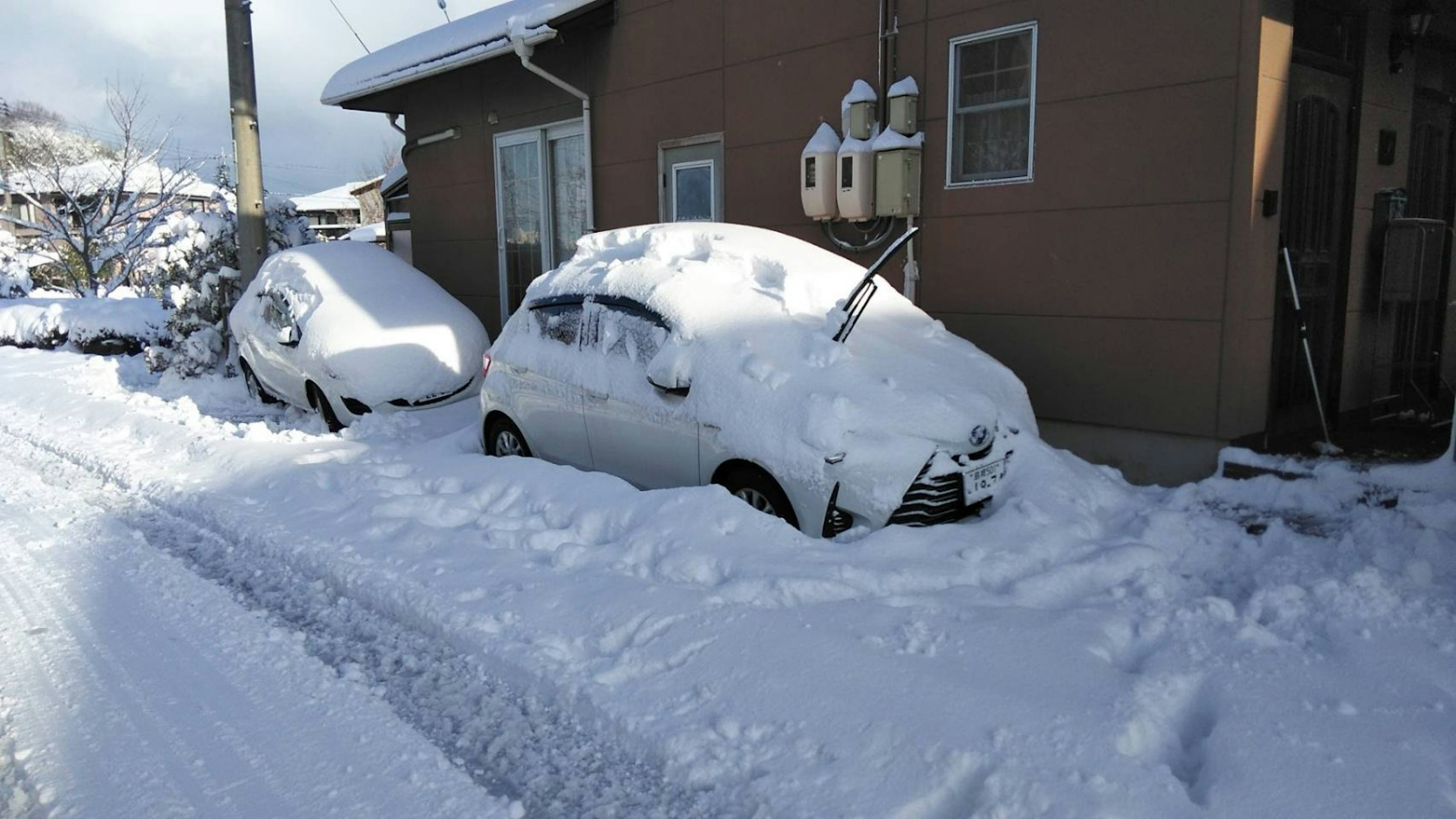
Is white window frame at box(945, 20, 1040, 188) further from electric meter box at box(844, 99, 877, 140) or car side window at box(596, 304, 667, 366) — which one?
car side window at box(596, 304, 667, 366)

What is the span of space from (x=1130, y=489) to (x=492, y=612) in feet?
13.6

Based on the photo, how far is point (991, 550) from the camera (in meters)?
4.81

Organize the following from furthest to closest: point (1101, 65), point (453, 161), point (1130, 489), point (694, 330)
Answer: point (453, 161)
point (1101, 65)
point (1130, 489)
point (694, 330)

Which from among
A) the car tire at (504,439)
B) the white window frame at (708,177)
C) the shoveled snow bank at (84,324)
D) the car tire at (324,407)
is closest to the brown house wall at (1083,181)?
the white window frame at (708,177)

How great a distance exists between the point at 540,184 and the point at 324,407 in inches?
160

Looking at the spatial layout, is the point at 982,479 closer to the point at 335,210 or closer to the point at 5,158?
the point at 5,158

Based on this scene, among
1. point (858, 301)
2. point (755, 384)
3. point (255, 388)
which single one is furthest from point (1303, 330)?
point (255, 388)

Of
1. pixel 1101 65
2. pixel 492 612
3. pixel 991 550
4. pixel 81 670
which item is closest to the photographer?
pixel 81 670

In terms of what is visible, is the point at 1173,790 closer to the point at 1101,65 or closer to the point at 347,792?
the point at 347,792

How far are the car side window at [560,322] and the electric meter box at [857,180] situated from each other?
271 cm

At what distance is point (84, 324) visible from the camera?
16344 mm

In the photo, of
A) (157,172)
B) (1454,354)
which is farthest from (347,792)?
(157,172)

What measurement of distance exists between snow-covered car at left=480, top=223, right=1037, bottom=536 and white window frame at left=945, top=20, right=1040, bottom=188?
64.2 inches

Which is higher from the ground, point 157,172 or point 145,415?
point 157,172
